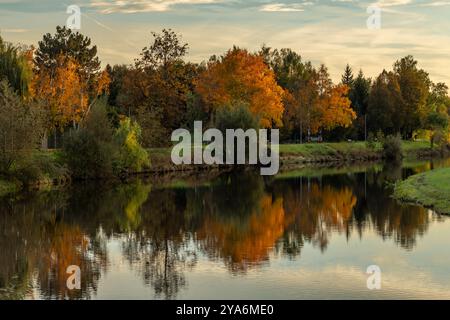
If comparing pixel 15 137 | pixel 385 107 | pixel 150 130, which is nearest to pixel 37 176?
pixel 15 137

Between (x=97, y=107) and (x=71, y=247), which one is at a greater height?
(x=97, y=107)

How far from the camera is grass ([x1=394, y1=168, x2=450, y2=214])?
32750 mm

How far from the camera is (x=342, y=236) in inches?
1033

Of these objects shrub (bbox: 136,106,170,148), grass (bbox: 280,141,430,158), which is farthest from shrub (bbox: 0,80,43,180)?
grass (bbox: 280,141,430,158)

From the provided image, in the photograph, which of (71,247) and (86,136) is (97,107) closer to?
(86,136)

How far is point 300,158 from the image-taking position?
260 ft

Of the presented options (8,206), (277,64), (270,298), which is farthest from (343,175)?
(277,64)

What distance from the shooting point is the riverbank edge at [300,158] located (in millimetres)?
Answer: 47562

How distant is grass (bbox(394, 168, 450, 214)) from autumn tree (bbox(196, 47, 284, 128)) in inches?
1124

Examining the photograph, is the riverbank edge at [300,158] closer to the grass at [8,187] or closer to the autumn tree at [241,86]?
the grass at [8,187]

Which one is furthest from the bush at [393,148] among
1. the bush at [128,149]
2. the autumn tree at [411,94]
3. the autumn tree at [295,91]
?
the bush at [128,149]

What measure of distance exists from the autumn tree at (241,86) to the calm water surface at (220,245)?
2973 centimetres

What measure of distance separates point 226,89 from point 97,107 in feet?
68.8
